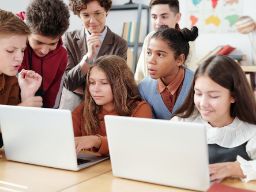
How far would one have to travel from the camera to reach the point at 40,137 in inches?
54.8

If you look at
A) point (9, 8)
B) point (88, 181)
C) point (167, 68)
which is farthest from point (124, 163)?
point (9, 8)

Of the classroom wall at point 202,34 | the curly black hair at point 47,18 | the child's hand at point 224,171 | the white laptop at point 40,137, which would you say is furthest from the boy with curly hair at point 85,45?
the classroom wall at point 202,34

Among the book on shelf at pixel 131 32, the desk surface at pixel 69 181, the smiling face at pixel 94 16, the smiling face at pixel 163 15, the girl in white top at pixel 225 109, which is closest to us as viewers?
the desk surface at pixel 69 181

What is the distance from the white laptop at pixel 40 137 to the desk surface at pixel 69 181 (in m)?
0.04

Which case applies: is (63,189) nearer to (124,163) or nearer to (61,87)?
(124,163)

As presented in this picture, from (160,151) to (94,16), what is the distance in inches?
44.5

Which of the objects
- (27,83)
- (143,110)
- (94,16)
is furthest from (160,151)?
(94,16)

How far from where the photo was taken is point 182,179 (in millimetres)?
1148

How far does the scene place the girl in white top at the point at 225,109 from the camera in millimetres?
1432

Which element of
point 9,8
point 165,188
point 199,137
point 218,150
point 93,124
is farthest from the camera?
point 9,8

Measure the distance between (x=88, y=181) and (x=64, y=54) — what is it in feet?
3.35

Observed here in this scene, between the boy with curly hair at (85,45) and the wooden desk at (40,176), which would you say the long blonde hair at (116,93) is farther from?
the wooden desk at (40,176)

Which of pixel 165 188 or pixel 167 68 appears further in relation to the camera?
pixel 167 68

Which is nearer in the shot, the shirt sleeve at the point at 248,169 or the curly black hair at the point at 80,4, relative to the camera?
the shirt sleeve at the point at 248,169
